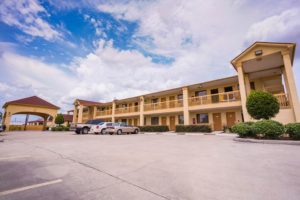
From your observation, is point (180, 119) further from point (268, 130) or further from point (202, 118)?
point (268, 130)

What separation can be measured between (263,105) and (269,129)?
7.34ft

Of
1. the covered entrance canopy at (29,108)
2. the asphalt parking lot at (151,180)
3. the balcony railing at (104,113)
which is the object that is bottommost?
the asphalt parking lot at (151,180)

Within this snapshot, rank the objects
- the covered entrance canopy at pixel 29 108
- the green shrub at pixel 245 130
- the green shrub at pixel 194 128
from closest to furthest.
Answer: the green shrub at pixel 245 130
the green shrub at pixel 194 128
the covered entrance canopy at pixel 29 108

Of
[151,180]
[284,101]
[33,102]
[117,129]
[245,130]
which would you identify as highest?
[33,102]

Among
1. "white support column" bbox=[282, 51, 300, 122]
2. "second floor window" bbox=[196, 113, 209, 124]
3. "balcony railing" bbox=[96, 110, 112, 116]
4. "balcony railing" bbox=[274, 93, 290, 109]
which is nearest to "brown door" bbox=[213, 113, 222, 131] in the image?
"second floor window" bbox=[196, 113, 209, 124]

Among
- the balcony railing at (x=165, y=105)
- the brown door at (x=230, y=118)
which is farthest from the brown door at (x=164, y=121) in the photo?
the brown door at (x=230, y=118)

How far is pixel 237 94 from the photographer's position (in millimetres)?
17188

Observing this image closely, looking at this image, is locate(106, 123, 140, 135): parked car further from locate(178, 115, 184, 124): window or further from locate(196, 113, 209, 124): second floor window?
locate(196, 113, 209, 124): second floor window

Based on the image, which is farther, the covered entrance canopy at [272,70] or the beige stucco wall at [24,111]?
the beige stucco wall at [24,111]

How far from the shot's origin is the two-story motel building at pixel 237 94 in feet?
41.4

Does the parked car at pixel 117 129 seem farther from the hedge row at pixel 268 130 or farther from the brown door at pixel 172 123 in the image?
the hedge row at pixel 268 130

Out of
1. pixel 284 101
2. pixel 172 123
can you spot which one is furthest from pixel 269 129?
pixel 172 123

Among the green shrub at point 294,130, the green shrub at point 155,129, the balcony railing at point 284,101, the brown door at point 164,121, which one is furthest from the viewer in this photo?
the brown door at point 164,121

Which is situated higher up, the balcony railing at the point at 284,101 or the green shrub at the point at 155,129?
the balcony railing at the point at 284,101
